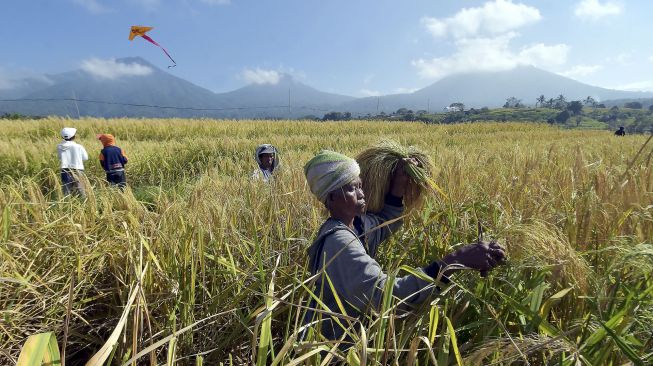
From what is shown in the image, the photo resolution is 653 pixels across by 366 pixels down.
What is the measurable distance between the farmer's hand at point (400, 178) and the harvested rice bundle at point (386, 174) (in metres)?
0.02

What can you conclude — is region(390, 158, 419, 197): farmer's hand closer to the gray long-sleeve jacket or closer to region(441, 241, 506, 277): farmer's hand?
the gray long-sleeve jacket

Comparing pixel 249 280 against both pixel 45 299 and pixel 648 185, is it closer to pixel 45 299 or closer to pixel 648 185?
pixel 45 299

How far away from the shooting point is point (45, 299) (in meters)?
1.39

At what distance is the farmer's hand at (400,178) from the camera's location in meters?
1.59

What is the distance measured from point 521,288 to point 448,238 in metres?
0.48

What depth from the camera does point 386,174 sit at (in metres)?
1.57

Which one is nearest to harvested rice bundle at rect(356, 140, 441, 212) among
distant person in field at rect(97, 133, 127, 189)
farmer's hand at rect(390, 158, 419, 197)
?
farmer's hand at rect(390, 158, 419, 197)

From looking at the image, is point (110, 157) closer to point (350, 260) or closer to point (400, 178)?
point (400, 178)

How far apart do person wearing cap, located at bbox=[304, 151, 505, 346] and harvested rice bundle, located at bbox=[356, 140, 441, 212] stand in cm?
7

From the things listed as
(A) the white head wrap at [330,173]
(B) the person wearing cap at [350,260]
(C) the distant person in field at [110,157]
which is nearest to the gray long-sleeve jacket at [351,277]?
(B) the person wearing cap at [350,260]

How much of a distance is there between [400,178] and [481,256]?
2.35 feet

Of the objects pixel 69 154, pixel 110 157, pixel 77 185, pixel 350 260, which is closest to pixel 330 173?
pixel 350 260

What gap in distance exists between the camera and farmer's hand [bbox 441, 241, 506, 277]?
0.95 metres

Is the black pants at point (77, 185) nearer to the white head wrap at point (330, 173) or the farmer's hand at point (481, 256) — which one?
the white head wrap at point (330, 173)
